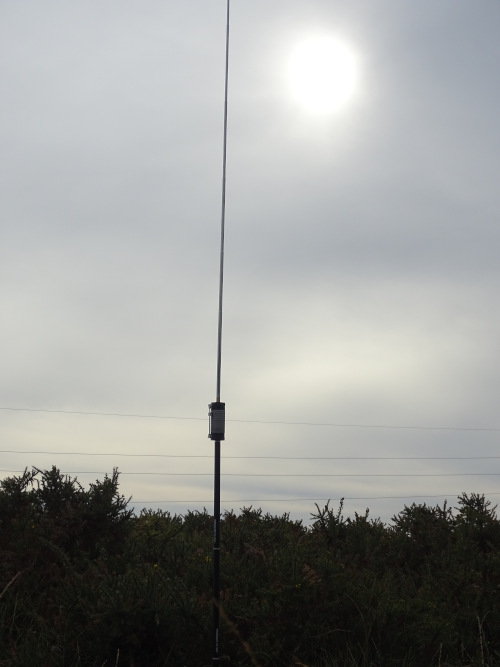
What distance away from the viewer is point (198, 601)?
33.7 ft

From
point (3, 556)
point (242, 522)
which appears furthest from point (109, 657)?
point (242, 522)

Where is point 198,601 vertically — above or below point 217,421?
below

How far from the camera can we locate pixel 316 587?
1009 cm

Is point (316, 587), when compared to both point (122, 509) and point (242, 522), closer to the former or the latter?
point (122, 509)

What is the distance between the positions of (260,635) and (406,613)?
222 centimetres

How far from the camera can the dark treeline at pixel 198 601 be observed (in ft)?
31.3

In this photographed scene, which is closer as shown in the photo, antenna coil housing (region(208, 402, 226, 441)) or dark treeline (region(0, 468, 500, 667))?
antenna coil housing (region(208, 402, 226, 441))

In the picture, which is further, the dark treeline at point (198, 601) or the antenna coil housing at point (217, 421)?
the dark treeline at point (198, 601)

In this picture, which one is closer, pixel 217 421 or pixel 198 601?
pixel 217 421

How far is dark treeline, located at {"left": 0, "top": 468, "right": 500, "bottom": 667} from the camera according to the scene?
9.53m

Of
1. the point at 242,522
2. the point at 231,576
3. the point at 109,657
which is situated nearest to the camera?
the point at 109,657

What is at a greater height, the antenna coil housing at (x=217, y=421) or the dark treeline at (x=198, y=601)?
the antenna coil housing at (x=217, y=421)

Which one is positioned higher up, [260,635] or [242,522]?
[242,522]

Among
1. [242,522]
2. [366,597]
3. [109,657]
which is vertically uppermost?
[242,522]
